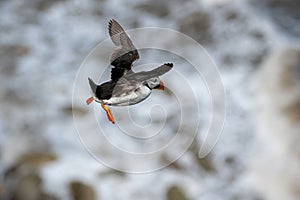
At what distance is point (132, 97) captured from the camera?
3121 mm

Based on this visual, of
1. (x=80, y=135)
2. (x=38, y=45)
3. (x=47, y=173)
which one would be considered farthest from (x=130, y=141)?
(x=38, y=45)

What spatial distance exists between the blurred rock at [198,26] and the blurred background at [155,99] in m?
0.02

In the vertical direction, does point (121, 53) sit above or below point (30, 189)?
above

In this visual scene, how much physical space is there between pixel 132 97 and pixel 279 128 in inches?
132

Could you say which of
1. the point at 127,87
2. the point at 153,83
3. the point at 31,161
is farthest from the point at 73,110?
the point at 153,83

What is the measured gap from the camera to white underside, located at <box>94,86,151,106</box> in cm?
306

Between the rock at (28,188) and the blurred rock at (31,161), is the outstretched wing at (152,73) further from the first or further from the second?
the blurred rock at (31,161)

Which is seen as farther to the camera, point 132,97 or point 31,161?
point 31,161

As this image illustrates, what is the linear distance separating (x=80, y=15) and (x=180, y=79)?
274 centimetres

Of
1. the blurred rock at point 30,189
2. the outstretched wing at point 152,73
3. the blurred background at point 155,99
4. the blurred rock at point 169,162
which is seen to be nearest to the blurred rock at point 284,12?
the blurred background at point 155,99

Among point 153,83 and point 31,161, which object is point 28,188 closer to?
point 31,161

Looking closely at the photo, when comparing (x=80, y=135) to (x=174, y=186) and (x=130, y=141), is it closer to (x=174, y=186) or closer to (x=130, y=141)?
(x=130, y=141)

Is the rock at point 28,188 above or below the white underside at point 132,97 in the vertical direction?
below

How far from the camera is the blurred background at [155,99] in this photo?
217 inches
